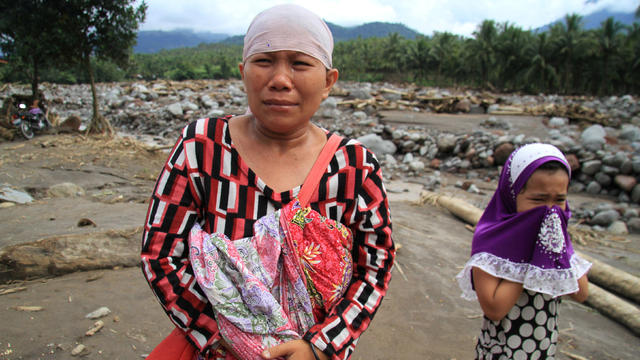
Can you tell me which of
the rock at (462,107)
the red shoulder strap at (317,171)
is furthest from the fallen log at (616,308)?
the rock at (462,107)

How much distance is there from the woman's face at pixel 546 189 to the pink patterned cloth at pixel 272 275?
2.76 feet

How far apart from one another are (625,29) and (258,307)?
43.8 meters

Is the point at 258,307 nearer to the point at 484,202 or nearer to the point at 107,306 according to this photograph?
the point at 107,306

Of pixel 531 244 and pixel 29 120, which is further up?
pixel 531 244

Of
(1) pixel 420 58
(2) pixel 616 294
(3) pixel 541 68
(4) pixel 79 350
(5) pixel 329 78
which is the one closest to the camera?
(5) pixel 329 78

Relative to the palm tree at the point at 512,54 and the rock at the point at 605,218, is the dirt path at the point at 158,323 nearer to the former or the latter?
the rock at the point at 605,218

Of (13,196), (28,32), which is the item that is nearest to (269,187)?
(13,196)

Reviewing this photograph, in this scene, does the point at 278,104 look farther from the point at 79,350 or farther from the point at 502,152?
the point at 502,152

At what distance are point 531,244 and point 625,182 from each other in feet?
25.2

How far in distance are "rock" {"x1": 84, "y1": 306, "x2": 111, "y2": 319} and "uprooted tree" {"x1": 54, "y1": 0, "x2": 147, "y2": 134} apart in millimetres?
9256

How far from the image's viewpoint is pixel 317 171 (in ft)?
3.83

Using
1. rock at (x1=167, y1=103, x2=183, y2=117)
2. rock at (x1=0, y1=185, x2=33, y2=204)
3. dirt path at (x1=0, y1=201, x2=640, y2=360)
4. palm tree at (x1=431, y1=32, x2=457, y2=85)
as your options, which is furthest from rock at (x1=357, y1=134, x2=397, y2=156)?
palm tree at (x1=431, y1=32, x2=457, y2=85)

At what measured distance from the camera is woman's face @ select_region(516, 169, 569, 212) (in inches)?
56.2

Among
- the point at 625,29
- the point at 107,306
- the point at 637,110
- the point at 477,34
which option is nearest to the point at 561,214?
the point at 107,306
